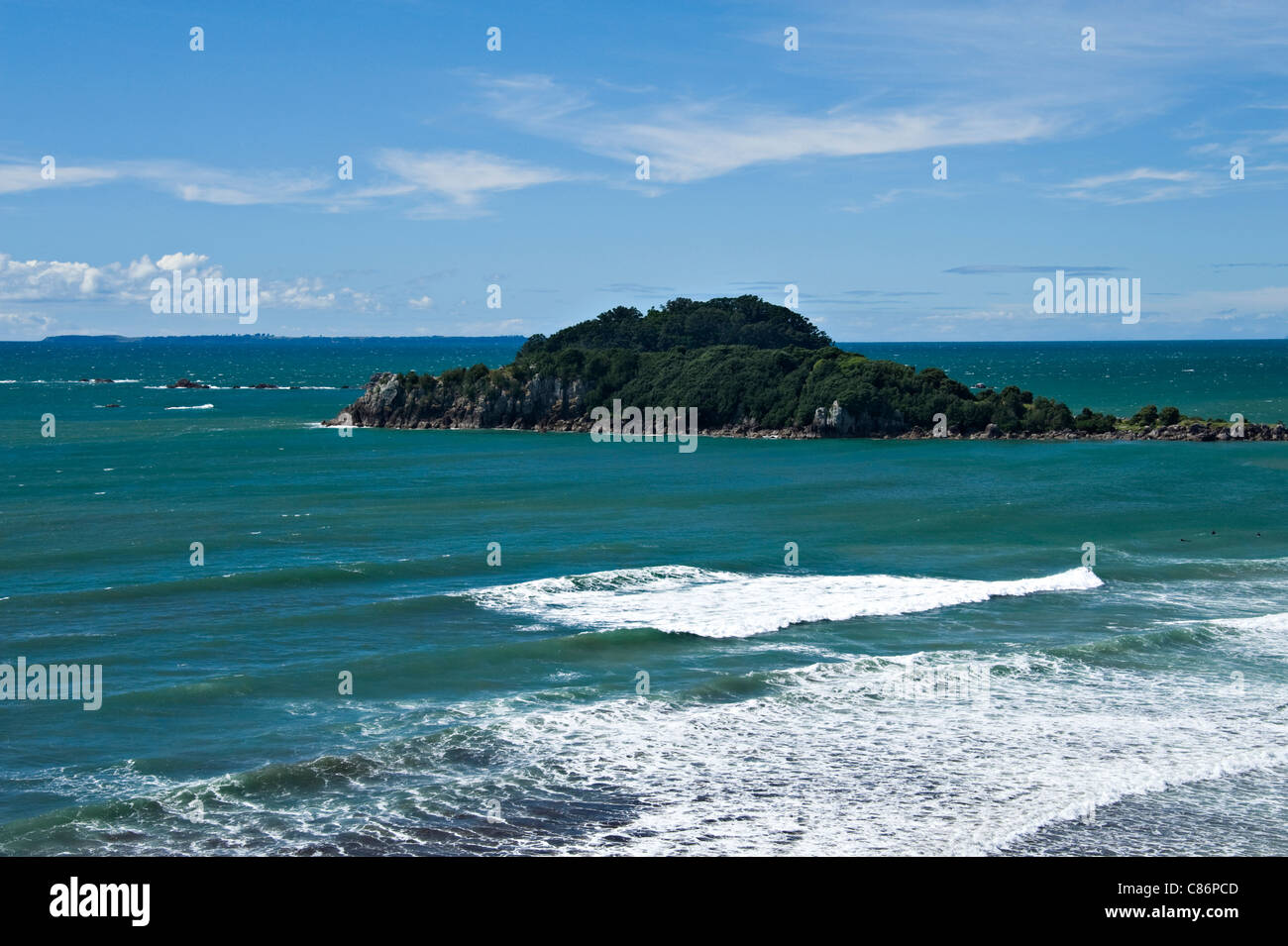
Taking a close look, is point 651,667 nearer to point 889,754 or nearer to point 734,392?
point 889,754

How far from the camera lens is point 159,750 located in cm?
1748

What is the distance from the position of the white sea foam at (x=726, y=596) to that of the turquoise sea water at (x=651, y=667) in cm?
13

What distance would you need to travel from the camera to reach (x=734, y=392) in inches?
3066

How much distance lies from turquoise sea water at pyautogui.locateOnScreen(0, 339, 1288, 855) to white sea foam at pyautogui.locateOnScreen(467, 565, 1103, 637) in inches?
5.3

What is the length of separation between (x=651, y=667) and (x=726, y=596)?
246 inches

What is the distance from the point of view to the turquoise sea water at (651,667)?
14938 mm

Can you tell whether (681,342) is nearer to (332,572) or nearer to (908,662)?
(332,572)

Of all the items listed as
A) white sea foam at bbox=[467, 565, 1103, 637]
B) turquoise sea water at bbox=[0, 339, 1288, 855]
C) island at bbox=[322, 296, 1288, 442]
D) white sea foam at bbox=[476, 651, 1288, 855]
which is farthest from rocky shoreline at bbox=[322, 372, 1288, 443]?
white sea foam at bbox=[476, 651, 1288, 855]

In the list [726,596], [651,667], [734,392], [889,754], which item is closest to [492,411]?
[734,392]

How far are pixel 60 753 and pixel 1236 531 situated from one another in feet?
113

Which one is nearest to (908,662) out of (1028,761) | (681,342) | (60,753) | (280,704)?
(1028,761)

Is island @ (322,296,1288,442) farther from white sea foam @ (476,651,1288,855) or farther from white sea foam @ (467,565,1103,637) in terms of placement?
white sea foam @ (476,651,1288,855)
